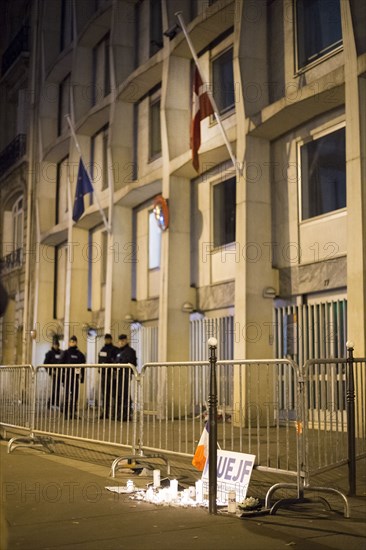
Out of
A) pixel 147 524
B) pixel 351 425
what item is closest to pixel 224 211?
pixel 351 425

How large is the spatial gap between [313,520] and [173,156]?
44.1 ft

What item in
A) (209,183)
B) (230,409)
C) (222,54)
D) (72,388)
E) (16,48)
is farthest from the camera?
(16,48)

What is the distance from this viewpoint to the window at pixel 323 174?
1423 cm

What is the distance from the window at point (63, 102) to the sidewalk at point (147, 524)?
2149cm

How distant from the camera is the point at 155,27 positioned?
21203mm

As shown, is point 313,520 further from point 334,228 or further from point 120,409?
point 334,228

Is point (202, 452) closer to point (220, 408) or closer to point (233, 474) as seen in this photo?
point (233, 474)

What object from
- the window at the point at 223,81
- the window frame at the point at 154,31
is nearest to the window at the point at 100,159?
the window frame at the point at 154,31

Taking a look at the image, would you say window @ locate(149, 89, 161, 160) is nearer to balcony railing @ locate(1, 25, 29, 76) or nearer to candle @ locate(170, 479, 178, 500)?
balcony railing @ locate(1, 25, 29, 76)

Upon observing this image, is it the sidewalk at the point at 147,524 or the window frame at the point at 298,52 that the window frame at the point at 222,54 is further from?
the sidewalk at the point at 147,524

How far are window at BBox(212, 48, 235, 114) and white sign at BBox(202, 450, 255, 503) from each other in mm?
11910

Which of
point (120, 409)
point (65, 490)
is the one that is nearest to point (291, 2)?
point (120, 409)

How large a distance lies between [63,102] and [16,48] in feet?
18.5

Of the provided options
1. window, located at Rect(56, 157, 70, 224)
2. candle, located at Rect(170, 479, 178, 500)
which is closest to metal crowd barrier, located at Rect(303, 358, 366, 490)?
candle, located at Rect(170, 479, 178, 500)
